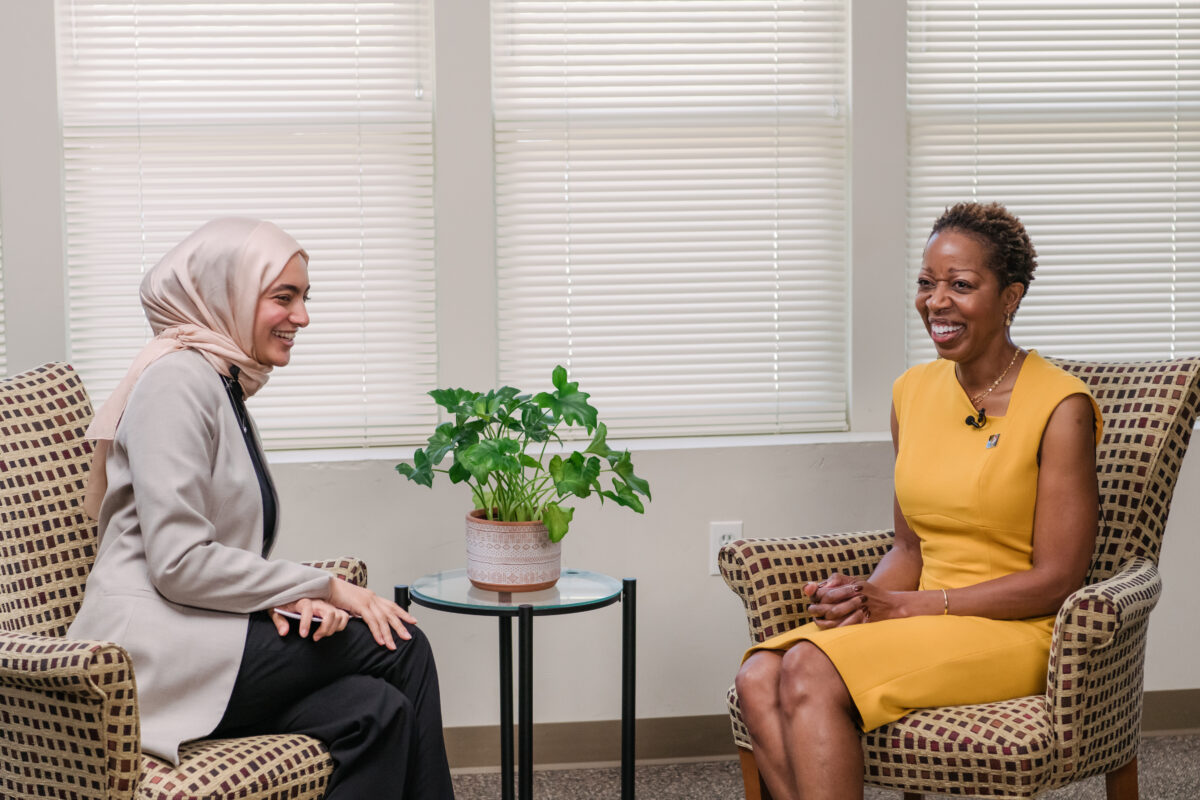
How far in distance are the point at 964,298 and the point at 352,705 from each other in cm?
132

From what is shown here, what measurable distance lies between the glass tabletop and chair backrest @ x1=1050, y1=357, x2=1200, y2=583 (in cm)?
99

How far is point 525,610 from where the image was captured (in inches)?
87.8

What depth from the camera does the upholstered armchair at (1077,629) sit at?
6.32 ft

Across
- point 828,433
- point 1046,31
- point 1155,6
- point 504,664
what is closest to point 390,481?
point 504,664

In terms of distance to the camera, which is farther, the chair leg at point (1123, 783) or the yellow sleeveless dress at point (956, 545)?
the chair leg at point (1123, 783)

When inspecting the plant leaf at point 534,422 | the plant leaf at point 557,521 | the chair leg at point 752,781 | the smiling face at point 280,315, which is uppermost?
the smiling face at point 280,315

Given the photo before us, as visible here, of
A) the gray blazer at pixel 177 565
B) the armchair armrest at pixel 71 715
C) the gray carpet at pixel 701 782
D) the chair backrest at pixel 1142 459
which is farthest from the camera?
the gray carpet at pixel 701 782

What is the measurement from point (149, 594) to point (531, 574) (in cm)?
74

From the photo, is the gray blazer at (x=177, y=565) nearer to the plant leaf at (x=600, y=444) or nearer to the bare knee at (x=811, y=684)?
the plant leaf at (x=600, y=444)

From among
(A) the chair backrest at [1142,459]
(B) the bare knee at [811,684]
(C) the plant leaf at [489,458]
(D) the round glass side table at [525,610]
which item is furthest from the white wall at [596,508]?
(B) the bare knee at [811,684]

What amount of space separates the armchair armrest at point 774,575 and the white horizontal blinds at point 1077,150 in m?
1.02

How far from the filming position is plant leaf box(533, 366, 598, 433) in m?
2.37

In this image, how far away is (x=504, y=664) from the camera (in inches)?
Result: 100

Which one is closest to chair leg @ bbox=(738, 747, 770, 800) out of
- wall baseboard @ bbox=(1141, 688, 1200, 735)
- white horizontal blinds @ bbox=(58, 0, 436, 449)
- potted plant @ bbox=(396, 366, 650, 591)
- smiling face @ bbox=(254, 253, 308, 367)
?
potted plant @ bbox=(396, 366, 650, 591)
